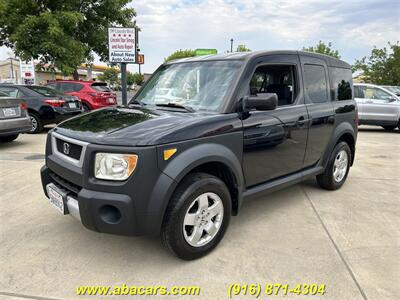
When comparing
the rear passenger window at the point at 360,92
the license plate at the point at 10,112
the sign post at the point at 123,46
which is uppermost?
the sign post at the point at 123,46

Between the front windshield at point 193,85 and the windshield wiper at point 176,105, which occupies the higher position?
the front windshield at point 193,85

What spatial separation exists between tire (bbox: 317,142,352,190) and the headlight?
3117mm

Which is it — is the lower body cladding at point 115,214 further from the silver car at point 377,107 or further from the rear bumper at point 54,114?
the silver car at point 377,107

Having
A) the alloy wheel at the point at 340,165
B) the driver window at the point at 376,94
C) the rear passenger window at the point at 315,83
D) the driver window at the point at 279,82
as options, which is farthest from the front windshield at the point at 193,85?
the driver window at the point at 376,94

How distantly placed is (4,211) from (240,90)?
3.12 m

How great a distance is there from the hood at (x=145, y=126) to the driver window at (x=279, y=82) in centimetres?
75

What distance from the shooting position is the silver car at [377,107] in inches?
450

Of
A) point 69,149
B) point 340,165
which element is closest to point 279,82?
point 340,165

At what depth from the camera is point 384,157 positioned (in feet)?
24.4

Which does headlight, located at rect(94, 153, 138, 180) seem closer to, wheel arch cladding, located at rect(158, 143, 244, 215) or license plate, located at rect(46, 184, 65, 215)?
wheel arch cladding, located at rect(158, 143, 244, 215)

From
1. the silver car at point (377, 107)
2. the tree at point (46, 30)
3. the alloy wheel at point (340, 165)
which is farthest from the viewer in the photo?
the tree at point (46, 30)

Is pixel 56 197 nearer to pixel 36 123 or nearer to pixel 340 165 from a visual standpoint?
pixel 340 165

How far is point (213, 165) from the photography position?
309 centimetres

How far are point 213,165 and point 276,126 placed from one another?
0.91 meters
